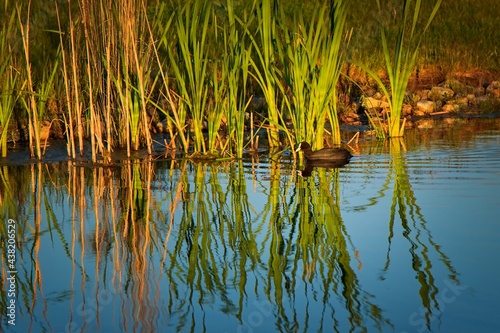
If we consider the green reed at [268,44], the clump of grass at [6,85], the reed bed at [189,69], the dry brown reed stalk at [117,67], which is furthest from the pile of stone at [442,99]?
the clump of grass at [6,85]

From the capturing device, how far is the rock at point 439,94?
15688 millimetres

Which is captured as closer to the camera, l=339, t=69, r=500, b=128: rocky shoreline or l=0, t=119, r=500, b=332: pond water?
l=0, t=119, r=500, b=332: pond water

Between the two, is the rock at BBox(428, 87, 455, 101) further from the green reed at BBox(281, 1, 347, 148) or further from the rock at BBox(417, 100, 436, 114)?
the green reed at BBox(281, 1, 347, 148)

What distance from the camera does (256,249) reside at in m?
5.42

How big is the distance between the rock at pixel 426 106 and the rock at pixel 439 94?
445 mm

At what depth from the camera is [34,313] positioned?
4340 millimetres

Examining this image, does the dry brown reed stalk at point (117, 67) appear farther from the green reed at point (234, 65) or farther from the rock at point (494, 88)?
the rock at point (494, 88)

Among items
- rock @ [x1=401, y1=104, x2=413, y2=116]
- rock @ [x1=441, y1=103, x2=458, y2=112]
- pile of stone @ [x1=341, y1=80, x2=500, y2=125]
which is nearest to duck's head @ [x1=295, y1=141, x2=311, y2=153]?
pile of stone @ [x1=341, y1=80, x2=500, y2=125]

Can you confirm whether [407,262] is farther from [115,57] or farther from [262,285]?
[115,57]

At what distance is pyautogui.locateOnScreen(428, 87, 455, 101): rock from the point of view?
51.5 feet

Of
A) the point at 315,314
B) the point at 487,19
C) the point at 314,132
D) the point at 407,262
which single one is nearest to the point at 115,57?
the point at 314,132

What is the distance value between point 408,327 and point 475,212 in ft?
8.39

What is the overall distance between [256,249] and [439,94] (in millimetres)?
10933

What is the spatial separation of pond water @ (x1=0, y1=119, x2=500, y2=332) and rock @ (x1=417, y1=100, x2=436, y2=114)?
6179 millimetres
